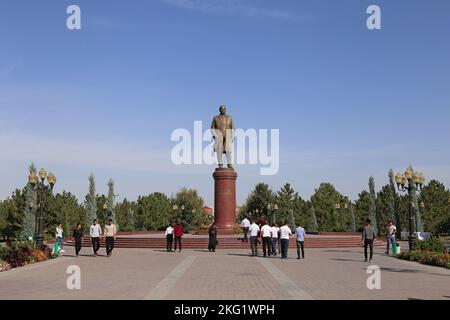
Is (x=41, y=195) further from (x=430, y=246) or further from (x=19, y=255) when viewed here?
(x=430, y=246)

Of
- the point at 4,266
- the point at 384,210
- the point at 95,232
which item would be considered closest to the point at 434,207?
the point at 384,210

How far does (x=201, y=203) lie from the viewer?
262ft

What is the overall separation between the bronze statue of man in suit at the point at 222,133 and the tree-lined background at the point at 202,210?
1891 centimetres

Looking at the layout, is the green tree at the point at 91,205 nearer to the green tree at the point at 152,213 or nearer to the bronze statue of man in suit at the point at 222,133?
the green tree at the point at 152,213

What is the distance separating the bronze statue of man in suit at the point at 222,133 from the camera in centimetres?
3531

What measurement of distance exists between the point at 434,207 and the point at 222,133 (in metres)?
46.0

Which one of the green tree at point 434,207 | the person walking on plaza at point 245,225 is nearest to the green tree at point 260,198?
the green tree at point 434,207

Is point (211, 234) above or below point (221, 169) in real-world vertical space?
below

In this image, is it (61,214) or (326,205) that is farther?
(326,205)

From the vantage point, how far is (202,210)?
79938mm
